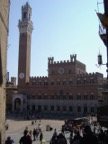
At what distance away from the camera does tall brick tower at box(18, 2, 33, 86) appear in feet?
221

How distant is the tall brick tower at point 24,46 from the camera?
221ft

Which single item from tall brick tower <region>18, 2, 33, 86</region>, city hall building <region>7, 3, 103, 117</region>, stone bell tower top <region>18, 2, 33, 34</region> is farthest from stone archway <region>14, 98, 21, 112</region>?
stone bell tower top <region>18, 2, 33, 34</region>

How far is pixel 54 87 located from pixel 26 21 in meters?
18.0

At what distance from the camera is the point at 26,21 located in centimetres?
6906

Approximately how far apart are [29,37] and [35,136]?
47.5 m

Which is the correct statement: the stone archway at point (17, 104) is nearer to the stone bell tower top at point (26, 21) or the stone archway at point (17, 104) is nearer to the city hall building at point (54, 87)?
the city hall building at point (54, 87)

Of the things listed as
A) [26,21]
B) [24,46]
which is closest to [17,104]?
[24,46]

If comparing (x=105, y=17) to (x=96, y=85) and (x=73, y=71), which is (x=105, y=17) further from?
(x=73, y=71)

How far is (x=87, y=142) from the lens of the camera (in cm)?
892

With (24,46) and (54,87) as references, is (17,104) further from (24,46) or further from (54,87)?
(24,46)

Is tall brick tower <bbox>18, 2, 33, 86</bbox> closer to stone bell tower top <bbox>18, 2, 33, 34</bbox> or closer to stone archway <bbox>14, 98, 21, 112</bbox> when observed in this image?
stone bell tower top <bbox>18, 2, 33, 34</bbox>

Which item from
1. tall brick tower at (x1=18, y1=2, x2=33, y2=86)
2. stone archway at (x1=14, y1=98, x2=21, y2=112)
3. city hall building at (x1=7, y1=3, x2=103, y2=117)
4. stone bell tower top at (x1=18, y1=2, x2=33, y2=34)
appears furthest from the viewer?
stone bell tower top at (x1=18, y1=2, x2=33, y2=34)

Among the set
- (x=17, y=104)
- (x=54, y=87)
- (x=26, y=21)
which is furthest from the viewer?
(x=26, y=21)

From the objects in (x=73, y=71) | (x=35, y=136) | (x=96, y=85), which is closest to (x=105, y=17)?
(x=35, y=136)
